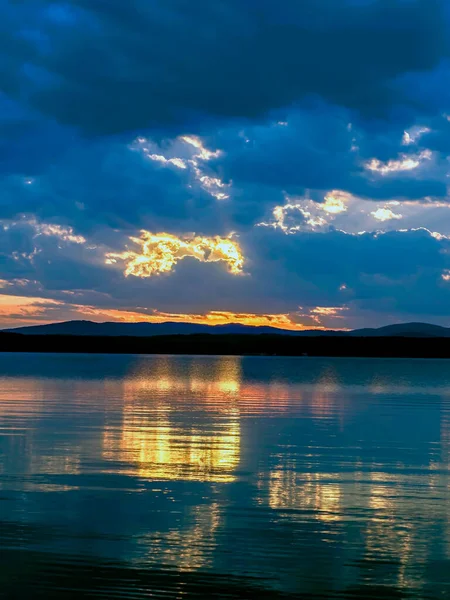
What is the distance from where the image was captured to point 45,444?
29.9 meters

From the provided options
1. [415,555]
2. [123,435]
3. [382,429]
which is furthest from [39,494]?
[382,429]

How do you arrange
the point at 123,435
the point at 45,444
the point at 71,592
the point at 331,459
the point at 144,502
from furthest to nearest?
the point at 123,435
the point at 45,444
the point at 331,459
the point at 144,502
the point at 71,592

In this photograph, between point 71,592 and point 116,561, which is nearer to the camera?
point 71,592

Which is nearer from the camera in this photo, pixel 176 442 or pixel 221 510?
pixel 221 510

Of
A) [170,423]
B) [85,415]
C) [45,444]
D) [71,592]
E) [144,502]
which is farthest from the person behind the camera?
[85,415]

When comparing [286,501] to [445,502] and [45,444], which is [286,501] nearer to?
[445,502]

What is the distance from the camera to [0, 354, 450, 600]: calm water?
13400 millimetres

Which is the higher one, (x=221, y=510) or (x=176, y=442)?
(x=176, y=442)

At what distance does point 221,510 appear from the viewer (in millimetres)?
19062

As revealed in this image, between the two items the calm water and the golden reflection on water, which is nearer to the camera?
the calm water

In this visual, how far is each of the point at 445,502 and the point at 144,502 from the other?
7933mm

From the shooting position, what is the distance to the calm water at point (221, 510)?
528 inches

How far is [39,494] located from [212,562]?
7.60 m

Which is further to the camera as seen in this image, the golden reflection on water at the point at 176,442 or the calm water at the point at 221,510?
the golden reflection on water at the point at 176,442
